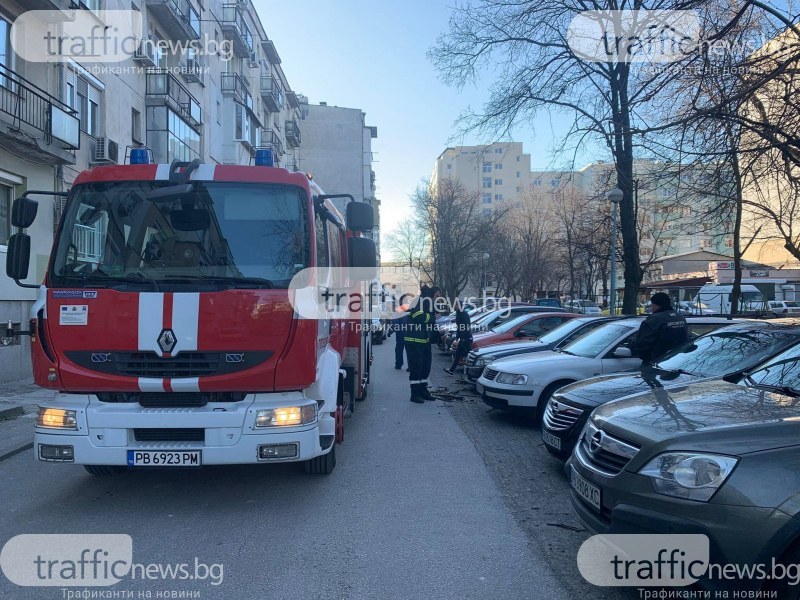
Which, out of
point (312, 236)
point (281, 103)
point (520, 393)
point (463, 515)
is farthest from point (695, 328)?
point (281, 103)

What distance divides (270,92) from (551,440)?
120 ft

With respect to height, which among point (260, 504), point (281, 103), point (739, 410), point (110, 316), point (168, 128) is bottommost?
point (260, 504)

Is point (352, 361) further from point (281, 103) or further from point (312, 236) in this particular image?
point (281, 103)

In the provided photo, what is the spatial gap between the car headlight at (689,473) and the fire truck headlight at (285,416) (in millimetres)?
2636

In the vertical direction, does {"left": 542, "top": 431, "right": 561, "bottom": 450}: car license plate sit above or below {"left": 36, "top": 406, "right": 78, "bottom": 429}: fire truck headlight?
below

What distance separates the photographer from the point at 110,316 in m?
4.62

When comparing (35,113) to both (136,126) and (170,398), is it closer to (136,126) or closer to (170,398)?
(136,126)

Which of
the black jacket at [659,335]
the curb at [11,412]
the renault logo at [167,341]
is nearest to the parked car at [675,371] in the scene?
the black jacket at [659,335]

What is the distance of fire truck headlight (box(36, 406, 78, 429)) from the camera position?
4625mm

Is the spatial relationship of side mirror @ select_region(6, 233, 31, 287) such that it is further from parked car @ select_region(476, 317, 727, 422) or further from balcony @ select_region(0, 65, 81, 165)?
balcony @ select_region(0, 65, 81, 165)

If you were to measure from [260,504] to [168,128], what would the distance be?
1632 centimetres

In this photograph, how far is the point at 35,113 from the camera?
1258 cm

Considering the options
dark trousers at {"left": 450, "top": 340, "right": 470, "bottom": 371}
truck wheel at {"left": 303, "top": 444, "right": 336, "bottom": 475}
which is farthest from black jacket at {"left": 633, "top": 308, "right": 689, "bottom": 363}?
dark trousers at {"left": 450, "top": 340, "right": 470, "bottom": 371}

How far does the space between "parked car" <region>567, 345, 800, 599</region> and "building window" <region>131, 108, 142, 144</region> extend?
60.4 feet
